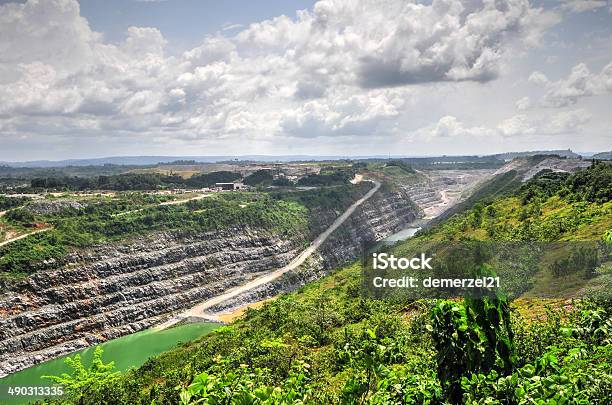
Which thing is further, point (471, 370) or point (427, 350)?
point (427, 350)

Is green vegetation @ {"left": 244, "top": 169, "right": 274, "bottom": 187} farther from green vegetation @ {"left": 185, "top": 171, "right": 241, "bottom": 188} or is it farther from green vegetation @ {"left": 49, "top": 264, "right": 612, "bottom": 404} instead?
green vegetation @ {"left": 49, "top": 264, "right": 612, "bottom": 404}

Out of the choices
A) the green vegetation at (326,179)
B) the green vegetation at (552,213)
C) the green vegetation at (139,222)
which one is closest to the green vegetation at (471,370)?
the green vegetation at (552,213)

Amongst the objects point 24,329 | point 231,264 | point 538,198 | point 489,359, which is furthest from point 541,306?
point 231,264

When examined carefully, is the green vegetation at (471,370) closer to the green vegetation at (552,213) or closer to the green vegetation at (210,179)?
the green vegetation at (552,213)

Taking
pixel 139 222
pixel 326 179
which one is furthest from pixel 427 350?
pixel 326 179

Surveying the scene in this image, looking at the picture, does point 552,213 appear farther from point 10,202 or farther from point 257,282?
point 10,202

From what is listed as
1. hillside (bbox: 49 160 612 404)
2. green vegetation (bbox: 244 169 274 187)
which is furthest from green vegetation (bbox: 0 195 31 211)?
green vegetation (bbox: 244 169 274 187)

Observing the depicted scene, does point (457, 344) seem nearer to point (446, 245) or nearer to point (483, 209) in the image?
point (446, 245)
